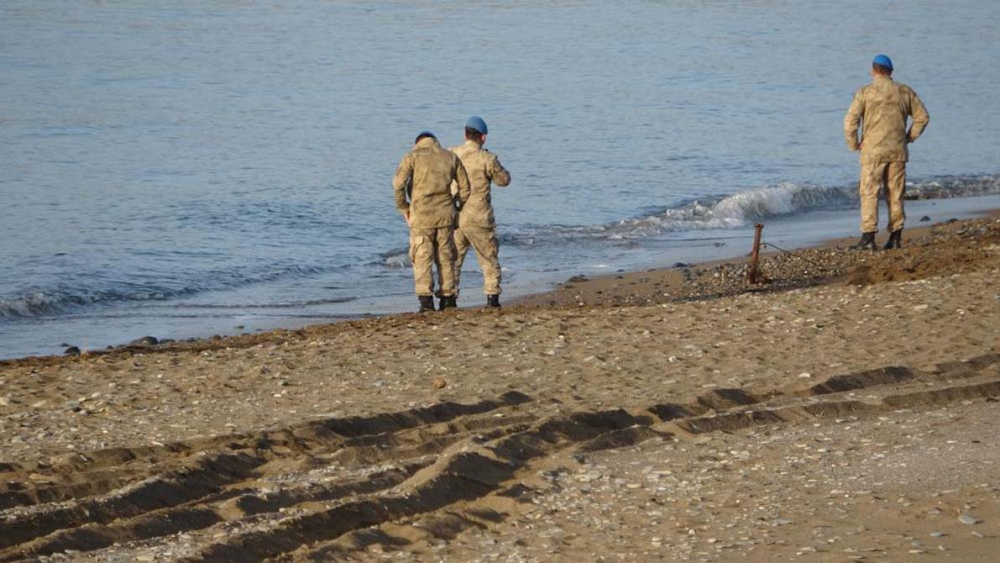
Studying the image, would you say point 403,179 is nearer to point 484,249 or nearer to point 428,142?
point 428,142

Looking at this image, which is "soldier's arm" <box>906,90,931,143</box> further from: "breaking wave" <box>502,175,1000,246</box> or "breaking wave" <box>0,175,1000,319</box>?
"breaking wave" <box>502,175,1000,246</box>

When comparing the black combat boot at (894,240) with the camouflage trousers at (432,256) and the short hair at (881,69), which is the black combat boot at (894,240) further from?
the camouflage trousers at (432,256)

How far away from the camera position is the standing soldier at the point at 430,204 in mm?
12766

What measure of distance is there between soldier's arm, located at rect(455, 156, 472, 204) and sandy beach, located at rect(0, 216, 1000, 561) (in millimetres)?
1037

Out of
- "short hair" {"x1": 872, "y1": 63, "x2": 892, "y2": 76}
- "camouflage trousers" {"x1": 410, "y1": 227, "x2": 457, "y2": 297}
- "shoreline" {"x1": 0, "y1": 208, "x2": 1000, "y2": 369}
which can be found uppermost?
"short hair" {"x1": 872, "y1": 63, "x2": 892, "y2": 76}

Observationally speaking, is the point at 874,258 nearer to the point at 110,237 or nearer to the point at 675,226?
the point at 675,226

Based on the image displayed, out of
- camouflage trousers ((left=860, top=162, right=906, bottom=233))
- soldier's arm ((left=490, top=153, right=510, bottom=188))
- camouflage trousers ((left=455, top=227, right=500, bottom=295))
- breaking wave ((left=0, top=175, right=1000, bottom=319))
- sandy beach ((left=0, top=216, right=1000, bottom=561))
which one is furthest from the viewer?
breaking wave ((left=0, top=175, right=1000, bottom=319))

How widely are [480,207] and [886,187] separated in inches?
185

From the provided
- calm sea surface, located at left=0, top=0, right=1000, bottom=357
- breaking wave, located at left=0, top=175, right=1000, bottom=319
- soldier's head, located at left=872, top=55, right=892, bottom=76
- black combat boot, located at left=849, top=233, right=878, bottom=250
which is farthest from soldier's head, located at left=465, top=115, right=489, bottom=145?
black combat boot, located at left=849, top=233, right=878, bottom=250

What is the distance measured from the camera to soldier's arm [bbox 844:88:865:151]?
15023 mm

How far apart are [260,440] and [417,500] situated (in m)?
1.39

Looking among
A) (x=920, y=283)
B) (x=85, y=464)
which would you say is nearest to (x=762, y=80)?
(x=920, y=283)

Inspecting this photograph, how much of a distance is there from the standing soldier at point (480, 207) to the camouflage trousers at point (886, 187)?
4.24 meters

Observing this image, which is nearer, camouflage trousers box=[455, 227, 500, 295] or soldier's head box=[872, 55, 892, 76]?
camouflage trousers box=[455, 227, 500, 295]
